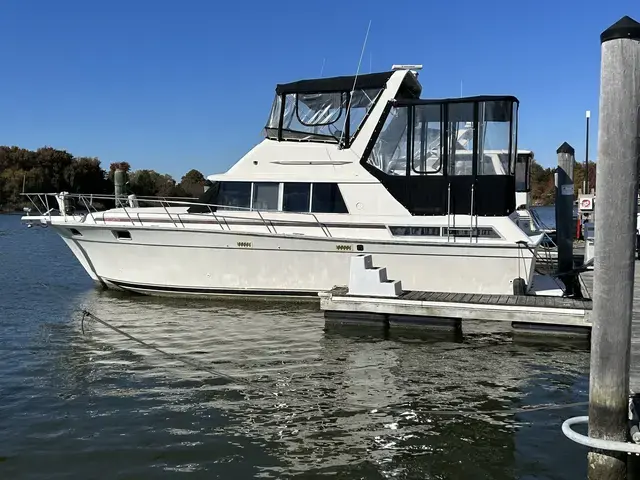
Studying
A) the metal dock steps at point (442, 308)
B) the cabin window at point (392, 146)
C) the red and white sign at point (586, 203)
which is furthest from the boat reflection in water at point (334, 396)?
the red and white sign at point (586, 203)

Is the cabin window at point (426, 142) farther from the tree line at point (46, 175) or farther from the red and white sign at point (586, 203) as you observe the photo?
the tree line at point (46, 175)

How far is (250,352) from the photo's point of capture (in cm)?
862

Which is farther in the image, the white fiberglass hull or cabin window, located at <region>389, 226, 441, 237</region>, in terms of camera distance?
cabin window, located at <region>389, 226, 441, 237</region>

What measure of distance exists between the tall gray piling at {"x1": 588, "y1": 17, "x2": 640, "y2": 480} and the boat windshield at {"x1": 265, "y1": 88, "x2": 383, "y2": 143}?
26.2 feet

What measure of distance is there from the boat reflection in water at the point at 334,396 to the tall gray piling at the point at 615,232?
3.06ft

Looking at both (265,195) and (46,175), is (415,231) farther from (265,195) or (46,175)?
(46,175)

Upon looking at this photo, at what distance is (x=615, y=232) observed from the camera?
13.7 feet

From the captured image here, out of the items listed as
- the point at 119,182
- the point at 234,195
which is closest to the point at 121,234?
the point at 234,195

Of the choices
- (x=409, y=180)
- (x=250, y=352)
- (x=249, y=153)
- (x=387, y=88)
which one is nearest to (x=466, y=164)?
(x=409, y=180)

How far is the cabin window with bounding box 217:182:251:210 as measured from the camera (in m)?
12.5

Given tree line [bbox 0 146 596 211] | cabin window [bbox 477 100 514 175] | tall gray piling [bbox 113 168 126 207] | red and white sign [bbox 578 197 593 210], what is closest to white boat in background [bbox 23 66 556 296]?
cabin window [bbox 477 100 514 175]

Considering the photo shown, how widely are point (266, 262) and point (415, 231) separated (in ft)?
9.77

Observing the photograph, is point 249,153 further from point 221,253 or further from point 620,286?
point 620,286

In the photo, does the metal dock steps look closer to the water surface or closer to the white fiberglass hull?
the water surface
